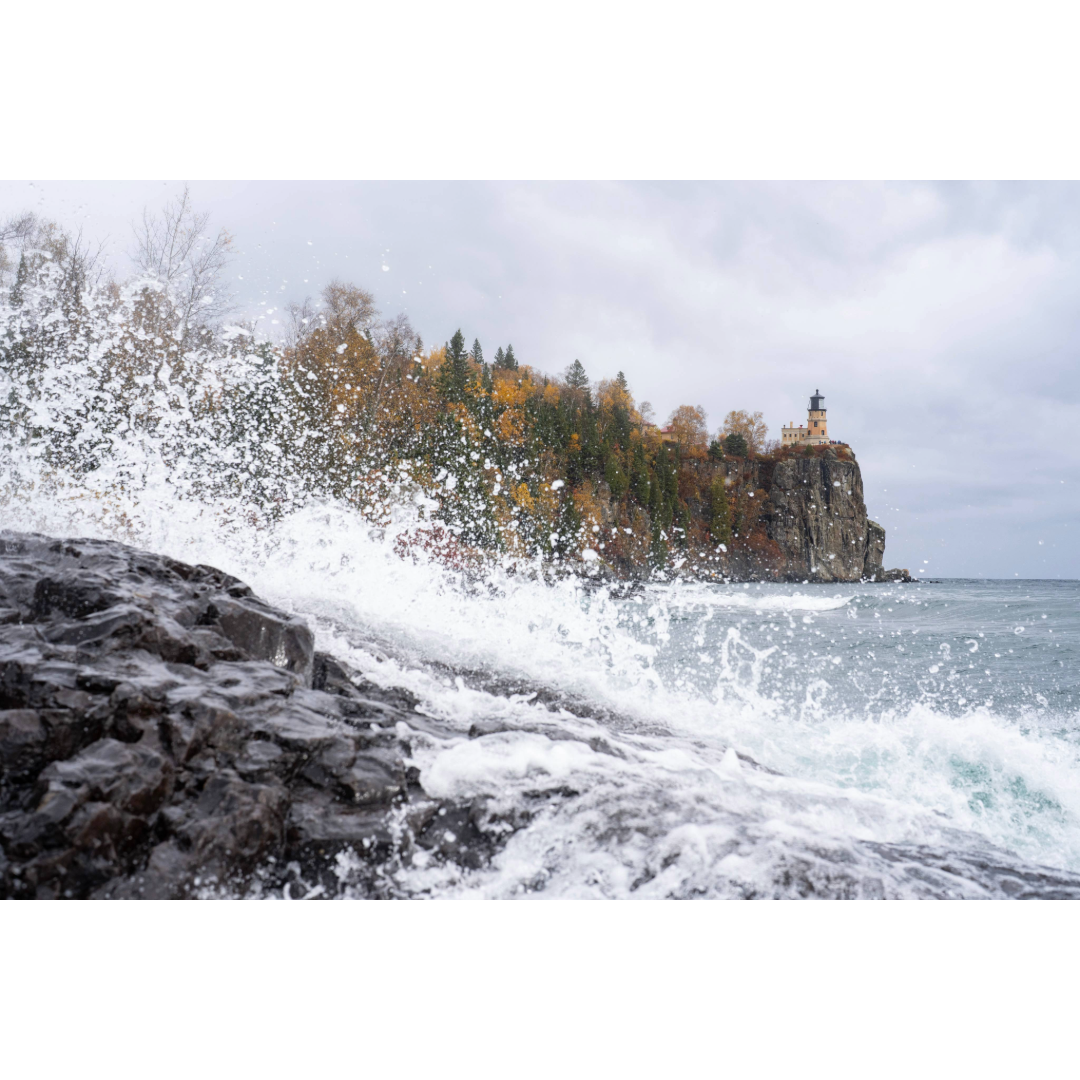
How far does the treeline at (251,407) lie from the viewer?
8906mm

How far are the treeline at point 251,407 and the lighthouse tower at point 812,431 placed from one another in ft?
100

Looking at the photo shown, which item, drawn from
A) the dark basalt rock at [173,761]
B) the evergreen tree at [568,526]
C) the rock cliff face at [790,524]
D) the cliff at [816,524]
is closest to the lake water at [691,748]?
the dark basalt rock at [173,761]

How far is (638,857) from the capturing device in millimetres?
2811

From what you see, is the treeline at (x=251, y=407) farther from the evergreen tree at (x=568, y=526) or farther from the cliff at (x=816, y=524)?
the cliff at (x=816, y=524)

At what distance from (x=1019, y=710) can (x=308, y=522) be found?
9112mm

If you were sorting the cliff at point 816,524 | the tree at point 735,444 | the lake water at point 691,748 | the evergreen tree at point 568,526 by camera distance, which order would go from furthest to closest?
the cliff at point 816,524
the tree at point 735,444
the evergreen tree at point 568,526
the lake water at point 691,748

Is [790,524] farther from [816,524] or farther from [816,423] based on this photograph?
[816,423]

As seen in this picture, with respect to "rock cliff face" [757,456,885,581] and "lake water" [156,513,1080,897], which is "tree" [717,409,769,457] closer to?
"rock cliff face" [757,456,885,581]

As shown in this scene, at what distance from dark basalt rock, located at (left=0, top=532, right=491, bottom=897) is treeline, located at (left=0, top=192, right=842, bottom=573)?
5325 millimetres

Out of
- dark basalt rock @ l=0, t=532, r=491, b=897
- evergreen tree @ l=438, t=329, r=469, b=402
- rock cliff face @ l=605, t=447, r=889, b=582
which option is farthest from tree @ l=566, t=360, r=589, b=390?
dark basalt rock @ l=0, t=532, r=491, b=897

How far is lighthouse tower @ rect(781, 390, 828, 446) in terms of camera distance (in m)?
51.8

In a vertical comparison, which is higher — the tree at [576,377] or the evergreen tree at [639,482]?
the tree at [576,377]

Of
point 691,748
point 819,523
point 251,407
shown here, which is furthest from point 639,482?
point 691,748

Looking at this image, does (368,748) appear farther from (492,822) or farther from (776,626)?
(776,626)
